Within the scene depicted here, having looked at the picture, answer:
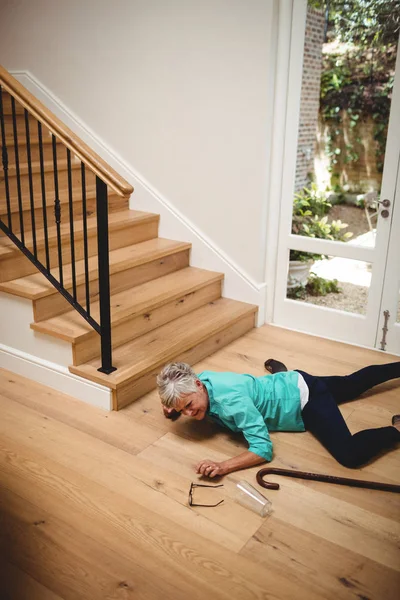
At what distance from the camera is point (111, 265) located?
11.6 feet

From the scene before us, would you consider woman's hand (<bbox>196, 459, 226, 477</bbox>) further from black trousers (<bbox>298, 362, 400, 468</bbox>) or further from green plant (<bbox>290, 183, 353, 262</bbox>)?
green plant (<bbox>290, 183, 353, 262</bbox>)

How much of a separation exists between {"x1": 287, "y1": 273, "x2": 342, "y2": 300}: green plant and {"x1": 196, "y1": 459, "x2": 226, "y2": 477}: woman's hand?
178cm

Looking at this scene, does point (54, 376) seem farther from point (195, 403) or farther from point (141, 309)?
point (195, 403)

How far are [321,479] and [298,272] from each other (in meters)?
1.78

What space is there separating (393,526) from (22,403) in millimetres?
1857

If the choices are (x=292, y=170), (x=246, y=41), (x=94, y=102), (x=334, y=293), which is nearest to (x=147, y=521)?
(x=334, y=293)

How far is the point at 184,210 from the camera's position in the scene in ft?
13.6

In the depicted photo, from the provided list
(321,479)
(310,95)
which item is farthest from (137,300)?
(310,95)

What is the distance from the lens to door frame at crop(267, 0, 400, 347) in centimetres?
342

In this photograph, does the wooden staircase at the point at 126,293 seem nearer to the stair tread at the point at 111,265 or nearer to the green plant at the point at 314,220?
the stair tread at the point at 111,265

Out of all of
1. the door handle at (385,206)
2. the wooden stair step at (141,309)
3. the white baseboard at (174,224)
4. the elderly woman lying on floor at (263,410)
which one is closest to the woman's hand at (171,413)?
the elderly woman lying on floor at (263,410)

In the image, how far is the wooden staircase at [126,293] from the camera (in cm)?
307

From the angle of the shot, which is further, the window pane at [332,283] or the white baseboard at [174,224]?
the white baseboard at [174,224]

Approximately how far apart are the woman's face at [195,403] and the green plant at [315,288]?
63.1 inches
